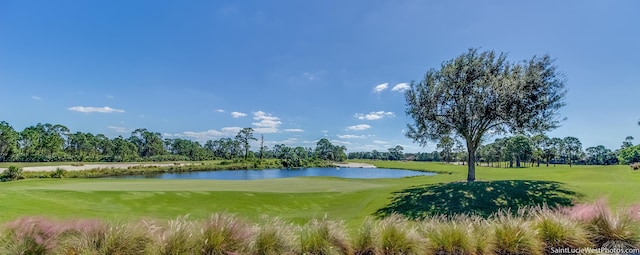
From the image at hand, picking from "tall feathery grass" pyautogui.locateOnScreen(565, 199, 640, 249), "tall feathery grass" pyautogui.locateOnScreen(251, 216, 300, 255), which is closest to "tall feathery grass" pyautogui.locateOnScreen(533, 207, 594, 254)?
"tall feathery grass" pyautogui.locateOnScreen(565, 199, 640, 249)

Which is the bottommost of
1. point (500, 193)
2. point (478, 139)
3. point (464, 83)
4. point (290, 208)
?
point (290, 208)

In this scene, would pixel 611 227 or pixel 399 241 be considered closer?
pixel 399 241

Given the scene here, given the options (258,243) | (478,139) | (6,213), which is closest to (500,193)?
(478,139)

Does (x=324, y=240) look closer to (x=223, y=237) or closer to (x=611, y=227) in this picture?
(x=223, y=237)

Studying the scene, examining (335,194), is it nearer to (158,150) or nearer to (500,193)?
(500,193)

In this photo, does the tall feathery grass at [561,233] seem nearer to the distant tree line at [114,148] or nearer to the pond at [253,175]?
the pond at [253,175]

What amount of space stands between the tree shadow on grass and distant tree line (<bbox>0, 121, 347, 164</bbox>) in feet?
209

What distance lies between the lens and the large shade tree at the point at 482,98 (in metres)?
15.4

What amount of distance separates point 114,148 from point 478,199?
288 feet

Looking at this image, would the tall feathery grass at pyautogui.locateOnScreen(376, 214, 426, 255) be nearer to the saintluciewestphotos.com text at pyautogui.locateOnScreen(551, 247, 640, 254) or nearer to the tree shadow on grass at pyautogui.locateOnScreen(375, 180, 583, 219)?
the saintluciewestphotos.com text at pyautogui.locateOnScreen(551, 247, 640, 254)

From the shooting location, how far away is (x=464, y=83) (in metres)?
16.4

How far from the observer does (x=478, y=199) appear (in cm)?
1102

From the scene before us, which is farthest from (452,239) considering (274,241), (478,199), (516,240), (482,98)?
(482,98)

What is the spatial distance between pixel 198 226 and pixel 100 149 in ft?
322
